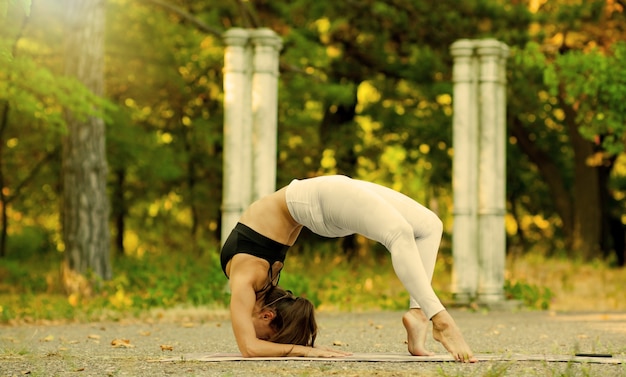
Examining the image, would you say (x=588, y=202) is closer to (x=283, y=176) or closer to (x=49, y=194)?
(x=283, y=176)

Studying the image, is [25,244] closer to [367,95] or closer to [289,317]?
[367,95]

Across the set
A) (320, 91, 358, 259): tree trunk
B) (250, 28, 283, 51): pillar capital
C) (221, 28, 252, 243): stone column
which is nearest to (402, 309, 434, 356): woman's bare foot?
(221, 28, 252, 243): stone column

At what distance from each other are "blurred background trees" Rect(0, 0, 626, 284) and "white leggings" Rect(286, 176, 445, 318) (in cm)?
898

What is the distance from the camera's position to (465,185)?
1212cm

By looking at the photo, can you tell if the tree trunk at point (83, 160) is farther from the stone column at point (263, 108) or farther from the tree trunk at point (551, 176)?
the tree trunk at point (551, 176)

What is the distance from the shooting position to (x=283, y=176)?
70.6ft

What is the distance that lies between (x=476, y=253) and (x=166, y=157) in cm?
900

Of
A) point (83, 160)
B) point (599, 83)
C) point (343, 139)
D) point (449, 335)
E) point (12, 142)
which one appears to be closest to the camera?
point (449, 335)

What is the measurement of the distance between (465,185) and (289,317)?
21.9ft

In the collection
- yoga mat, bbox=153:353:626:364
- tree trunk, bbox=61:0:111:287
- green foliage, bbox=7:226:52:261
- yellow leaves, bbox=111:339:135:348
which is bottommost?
yellow leaves, bbox=111:339:135:348

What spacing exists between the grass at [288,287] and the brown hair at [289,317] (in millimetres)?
5325

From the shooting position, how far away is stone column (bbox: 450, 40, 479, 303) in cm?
1214

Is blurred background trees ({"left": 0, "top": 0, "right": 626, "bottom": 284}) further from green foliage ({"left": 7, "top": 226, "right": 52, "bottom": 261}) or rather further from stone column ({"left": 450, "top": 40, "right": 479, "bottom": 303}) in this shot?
stone column ({"left": 450, "top": 40, "right": 479, "bottom": 303})

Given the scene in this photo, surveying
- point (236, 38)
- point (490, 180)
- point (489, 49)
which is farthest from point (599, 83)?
point (236, 38)
